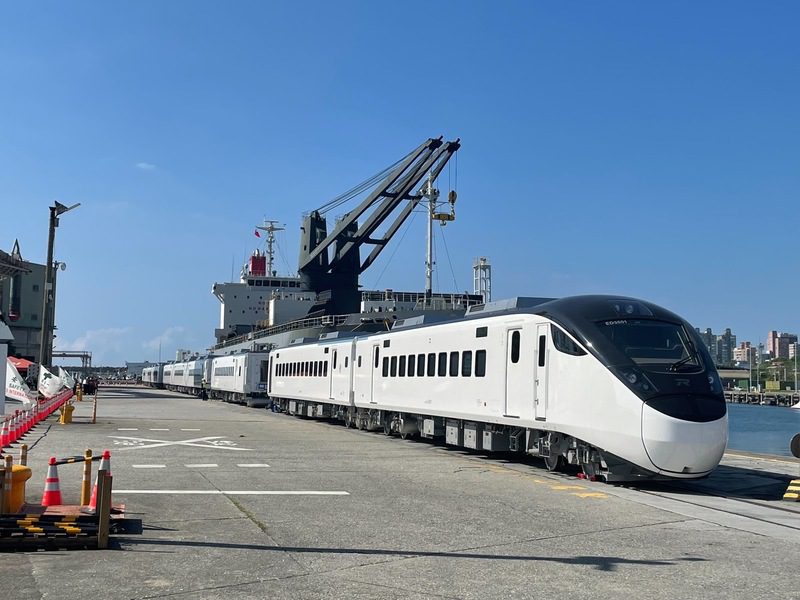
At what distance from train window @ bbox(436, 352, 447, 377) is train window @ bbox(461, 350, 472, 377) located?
104 centimetres

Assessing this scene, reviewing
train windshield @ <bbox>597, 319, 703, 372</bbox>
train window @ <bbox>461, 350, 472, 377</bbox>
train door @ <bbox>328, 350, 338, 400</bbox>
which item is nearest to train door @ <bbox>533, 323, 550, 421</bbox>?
train windshield @ <bbox>597, 319, 703, 372</bbox>

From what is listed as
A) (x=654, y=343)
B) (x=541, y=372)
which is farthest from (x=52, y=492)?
(x=654, y=343)

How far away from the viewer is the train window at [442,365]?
19.2 m

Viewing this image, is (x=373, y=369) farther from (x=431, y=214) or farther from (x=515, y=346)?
(x=431, y=214)

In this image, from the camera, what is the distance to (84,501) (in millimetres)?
9977

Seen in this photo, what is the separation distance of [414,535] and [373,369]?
1570 centimetres

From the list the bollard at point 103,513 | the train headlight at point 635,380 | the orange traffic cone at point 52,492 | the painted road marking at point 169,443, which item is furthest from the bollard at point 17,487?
the painted road marking at point 169,443

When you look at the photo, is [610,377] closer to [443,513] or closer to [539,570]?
[443,513]

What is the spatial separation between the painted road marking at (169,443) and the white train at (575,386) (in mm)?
4820

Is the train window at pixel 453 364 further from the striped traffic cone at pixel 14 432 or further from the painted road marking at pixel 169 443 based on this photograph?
the striped traffic cone at pixel 14 432

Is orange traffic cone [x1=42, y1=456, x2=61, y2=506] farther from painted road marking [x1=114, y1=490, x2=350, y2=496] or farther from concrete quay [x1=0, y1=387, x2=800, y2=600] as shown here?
painted road marking [x1=114, y1=490, x2=350, y2=496]

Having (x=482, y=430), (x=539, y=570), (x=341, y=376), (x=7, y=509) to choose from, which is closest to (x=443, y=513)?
(x=539, y=570)

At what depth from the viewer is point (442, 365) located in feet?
63.6

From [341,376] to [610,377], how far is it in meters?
16.1
